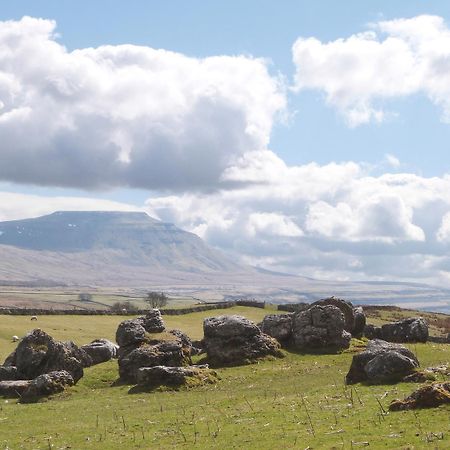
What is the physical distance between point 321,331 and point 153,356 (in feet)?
66.7

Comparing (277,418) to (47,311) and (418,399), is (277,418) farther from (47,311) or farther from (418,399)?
(47,311)

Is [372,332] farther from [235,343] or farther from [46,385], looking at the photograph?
[46,385]

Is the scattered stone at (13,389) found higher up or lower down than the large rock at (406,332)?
lower down

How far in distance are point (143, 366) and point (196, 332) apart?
35.1 metres

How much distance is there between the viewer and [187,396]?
47.0 metres

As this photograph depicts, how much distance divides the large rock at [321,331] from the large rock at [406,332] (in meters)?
8.68

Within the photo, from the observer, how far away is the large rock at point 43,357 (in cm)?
5703

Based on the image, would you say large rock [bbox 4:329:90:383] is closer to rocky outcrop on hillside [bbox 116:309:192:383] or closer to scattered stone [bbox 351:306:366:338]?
rocky outcrop on hillside [bbox 116:309:192:383]

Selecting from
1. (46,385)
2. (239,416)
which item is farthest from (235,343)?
(239,416)

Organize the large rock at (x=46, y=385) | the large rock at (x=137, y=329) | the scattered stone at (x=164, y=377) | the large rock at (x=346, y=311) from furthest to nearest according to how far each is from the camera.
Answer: the large rock at (x=346, y=311)
the large rock at (x=137, y=329)
the scattered stone at (x=164, y=377)
the large rock at (x=46, y=385)

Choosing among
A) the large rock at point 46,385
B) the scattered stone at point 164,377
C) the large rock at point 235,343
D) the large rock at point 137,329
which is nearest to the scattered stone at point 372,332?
the large rock at point 235,343

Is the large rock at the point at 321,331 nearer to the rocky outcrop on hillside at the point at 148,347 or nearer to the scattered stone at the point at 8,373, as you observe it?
the rocky outcrop on hillside at the point at 148,347

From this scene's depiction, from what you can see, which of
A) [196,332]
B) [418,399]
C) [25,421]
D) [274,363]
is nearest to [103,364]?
[274,363]

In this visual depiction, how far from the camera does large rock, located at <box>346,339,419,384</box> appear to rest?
42000 millimetres
